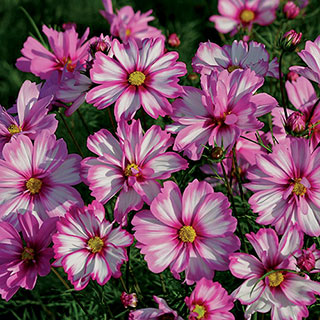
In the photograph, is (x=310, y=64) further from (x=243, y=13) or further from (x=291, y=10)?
(x=243, y=13)

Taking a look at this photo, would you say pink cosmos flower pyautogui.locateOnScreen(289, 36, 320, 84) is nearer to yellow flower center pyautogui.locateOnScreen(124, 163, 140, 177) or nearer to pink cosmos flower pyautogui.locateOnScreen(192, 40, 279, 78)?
pink cosmos flower pyautogui.locateOnScreen(192, 40, 279, 78)

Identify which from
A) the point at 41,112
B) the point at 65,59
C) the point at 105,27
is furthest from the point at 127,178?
the point at 105,27

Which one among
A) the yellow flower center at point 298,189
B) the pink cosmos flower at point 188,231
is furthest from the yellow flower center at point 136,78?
the yellow flower center at point 298,189

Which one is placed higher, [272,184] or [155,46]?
[155,46]

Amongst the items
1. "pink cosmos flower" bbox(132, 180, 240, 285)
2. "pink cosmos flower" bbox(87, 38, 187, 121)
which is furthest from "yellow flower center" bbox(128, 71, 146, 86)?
"pink cosmos flower" bbox(132, 180, 240, 285)

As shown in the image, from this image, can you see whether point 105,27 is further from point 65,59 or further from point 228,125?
point 228,125

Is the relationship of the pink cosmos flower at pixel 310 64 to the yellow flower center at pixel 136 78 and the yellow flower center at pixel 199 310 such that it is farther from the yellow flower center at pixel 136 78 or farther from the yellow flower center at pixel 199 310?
the yellow flower center at pixel 199 310
